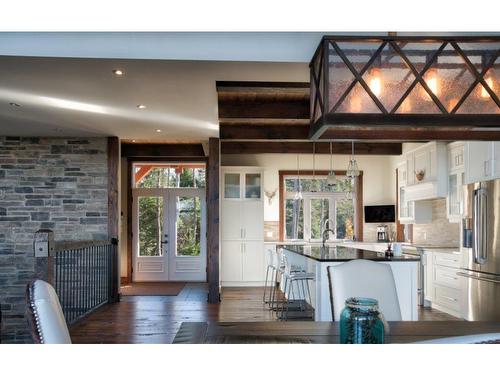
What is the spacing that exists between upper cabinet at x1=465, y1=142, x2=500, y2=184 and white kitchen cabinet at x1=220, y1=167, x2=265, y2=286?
398 cm

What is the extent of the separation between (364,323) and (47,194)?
6.60m

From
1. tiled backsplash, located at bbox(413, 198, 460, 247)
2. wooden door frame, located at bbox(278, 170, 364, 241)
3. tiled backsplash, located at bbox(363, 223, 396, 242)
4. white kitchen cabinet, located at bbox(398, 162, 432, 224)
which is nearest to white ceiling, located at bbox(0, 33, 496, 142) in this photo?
wooden door frame, located at bbox(278, 170, 364, 241)

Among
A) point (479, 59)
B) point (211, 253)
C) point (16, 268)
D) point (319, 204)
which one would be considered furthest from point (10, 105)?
point (319, 204)

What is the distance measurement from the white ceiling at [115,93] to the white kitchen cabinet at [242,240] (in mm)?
2160

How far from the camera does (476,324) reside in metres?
2.29

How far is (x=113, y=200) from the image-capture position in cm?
708

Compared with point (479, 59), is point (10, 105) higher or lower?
higher

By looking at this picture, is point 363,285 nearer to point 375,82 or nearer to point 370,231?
point 375,82

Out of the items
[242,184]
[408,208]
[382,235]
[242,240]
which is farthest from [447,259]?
[242,184]

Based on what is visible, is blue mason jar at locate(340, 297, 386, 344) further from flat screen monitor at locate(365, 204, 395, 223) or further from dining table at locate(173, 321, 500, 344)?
flat screen monitor at locate(365, 204, 395, 223)

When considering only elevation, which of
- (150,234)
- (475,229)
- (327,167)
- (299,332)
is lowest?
(150,234)

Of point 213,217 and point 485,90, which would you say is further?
point 213,217
